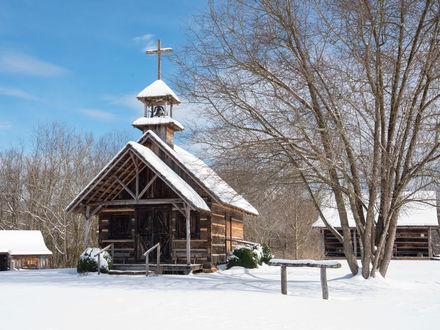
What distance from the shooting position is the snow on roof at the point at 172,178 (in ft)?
71.3

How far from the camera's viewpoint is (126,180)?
82.0ft

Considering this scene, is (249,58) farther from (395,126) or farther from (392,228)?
(392,228)

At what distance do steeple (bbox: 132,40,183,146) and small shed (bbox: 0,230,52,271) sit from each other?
1502 cm

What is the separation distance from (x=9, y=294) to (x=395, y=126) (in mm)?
13050

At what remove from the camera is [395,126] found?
17484mm

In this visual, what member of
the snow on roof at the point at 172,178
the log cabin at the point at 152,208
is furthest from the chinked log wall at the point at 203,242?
the snow on roof at the point at 172,178

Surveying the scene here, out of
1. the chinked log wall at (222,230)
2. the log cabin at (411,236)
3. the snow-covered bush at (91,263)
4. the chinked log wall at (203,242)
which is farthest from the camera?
the log cabin at (411,236)

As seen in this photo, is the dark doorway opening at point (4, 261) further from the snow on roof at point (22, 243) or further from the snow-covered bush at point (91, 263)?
the snow-covered bush at point (91, 263)

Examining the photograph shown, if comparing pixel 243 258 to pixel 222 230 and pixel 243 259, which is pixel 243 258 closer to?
pixel 243 259

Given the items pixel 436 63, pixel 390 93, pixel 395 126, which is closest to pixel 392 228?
pixel 395 126

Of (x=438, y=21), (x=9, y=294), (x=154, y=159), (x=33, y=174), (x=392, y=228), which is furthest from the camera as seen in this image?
(x=33, y=174)

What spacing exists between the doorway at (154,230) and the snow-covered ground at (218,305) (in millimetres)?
6173

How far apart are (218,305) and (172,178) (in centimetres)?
1106

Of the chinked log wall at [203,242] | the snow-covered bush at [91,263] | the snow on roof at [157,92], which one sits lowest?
the snow-covered bush at [91,263]
